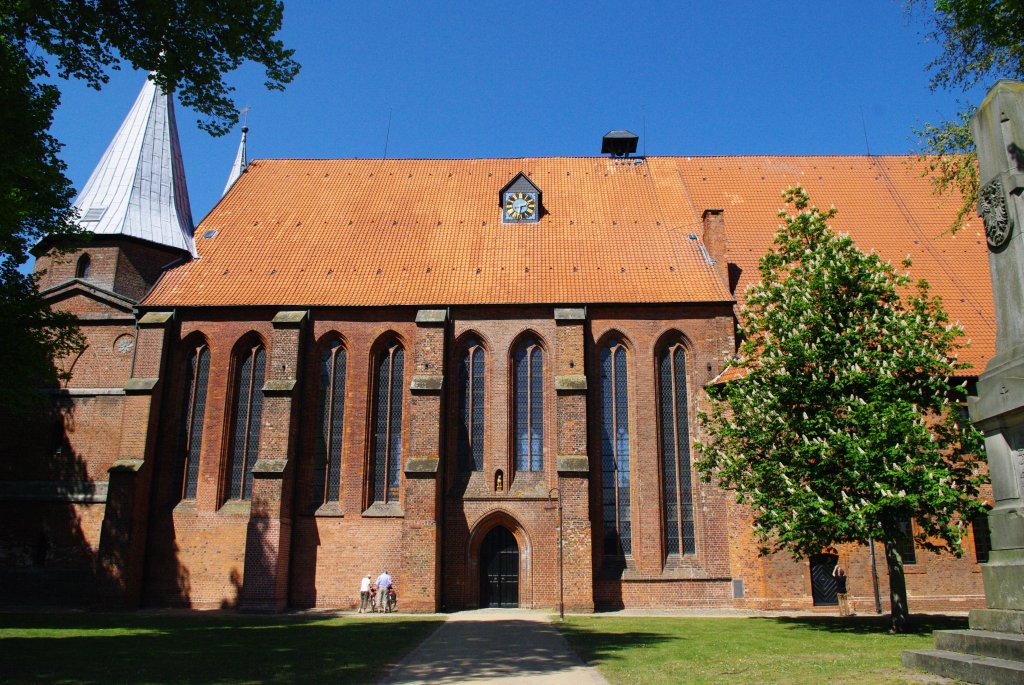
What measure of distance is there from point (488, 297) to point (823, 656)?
15.8 meters

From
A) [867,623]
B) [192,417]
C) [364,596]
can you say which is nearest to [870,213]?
[867,623]

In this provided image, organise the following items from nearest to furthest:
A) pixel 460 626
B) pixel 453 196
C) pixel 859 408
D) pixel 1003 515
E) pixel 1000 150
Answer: pixel 1003 515 < pixel 1000 150 < pixel 859 408 < pixel 460 626 < pixel 453 196

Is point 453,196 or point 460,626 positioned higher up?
point 453,196

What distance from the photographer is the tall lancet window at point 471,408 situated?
80.6ft

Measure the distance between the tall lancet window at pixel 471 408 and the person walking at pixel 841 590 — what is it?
1077cm

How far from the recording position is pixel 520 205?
29281 millimetres

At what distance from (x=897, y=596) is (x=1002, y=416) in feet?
33.8

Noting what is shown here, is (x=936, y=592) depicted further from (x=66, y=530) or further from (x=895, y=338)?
(x=66, y=530)

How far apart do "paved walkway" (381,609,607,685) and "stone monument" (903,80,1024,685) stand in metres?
4.49

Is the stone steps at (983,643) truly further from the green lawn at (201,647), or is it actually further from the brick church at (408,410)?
the brick church at (408,410)

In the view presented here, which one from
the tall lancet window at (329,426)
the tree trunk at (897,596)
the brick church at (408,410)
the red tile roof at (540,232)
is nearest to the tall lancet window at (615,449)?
the brick church at (408,410)

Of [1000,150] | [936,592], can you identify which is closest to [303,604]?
[936,592]

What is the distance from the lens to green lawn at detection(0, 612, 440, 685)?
11070 mm

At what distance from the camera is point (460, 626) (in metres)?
18.8
